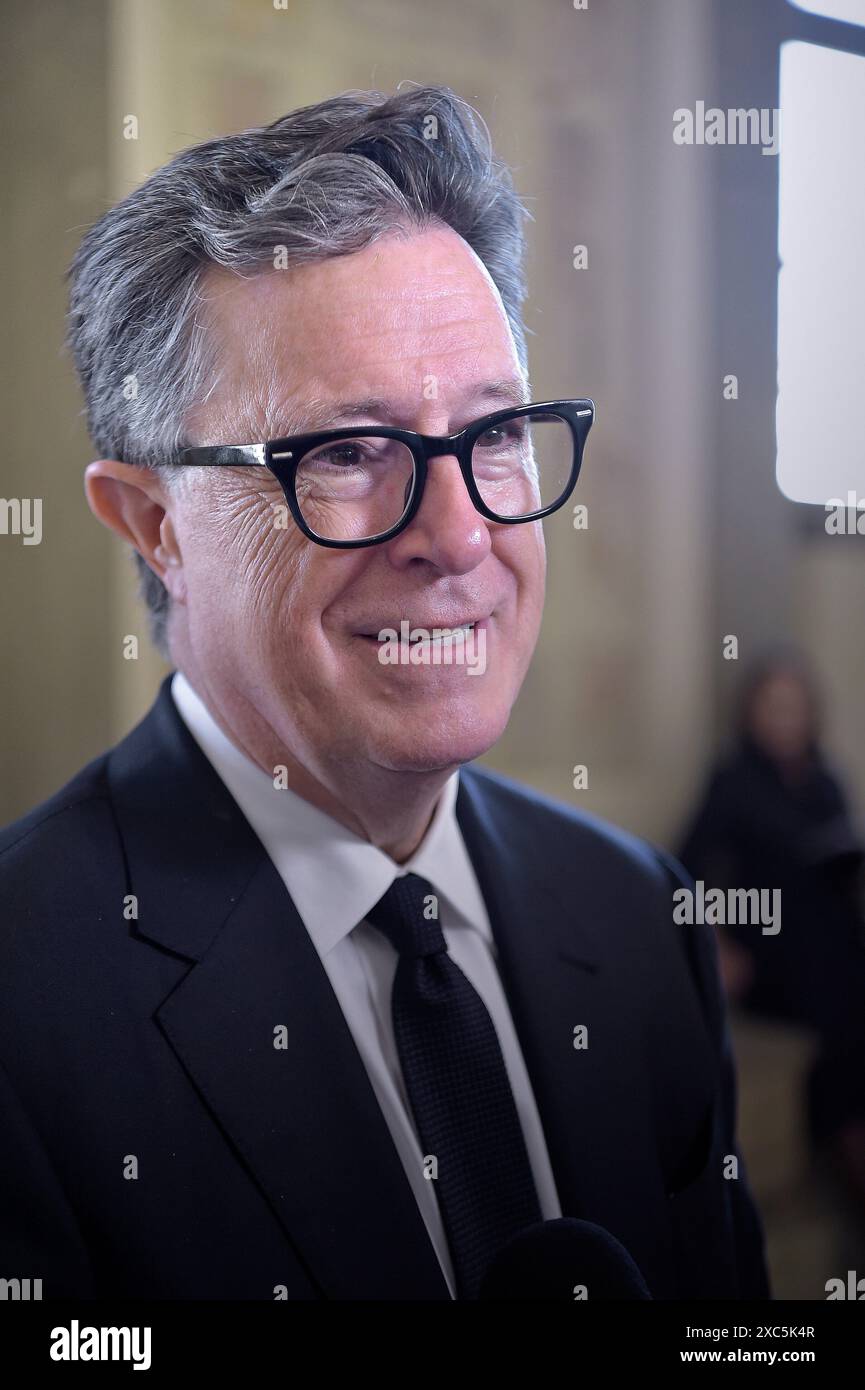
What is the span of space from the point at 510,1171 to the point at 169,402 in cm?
79

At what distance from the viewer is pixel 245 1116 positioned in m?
0.95

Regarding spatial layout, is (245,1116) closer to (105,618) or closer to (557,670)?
(105,618)

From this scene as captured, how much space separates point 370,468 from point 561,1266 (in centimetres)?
74

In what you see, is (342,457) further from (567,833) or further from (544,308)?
(567,833)

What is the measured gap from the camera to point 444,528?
96 centimetres

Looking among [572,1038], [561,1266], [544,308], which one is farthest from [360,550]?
[561,1266]

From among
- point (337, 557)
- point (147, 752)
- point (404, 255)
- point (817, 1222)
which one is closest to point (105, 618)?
point (147, 752)

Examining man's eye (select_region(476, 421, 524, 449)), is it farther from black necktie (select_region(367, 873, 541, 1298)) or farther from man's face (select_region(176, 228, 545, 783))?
black necktie (select_region(367, 873, 541, 1298))

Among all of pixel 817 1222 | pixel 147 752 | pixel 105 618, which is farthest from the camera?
pixel 817 1222

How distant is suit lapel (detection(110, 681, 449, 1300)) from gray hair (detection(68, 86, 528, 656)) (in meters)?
0.38

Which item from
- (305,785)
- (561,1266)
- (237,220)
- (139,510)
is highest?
(237,220)

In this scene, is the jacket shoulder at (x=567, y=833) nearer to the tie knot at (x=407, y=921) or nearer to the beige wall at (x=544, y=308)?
the beige wall at (x=544, y=308)

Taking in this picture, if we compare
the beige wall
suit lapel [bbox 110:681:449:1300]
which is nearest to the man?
suit lapel [bbox 110:681:449:1300]
